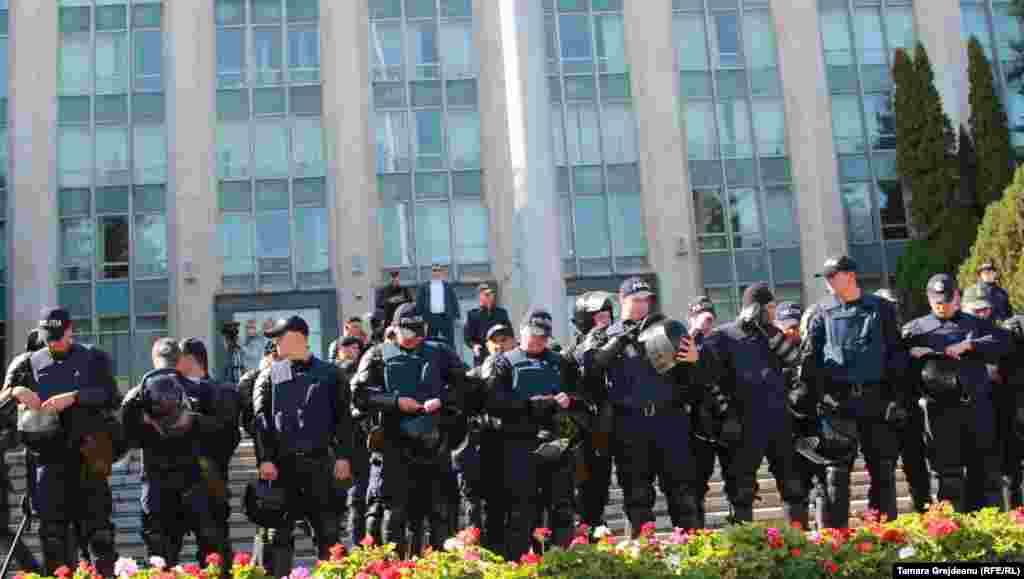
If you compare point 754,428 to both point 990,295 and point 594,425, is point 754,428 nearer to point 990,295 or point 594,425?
point 594,425

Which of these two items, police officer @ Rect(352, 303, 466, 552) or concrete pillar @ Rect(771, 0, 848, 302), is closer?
police officer @ Rect(352, 303, 466, 552)

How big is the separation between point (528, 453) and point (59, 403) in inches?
138

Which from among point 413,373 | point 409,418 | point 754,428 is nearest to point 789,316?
point 754,428

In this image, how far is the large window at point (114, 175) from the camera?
26.9 m

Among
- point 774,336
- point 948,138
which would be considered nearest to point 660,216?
point 948,138

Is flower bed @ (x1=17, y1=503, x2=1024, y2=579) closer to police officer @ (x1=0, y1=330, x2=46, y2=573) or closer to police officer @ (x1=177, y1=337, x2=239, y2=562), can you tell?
police officer @ (x1=177, y1=337, x2=239, y2=562)

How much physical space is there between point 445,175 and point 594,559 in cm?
2329

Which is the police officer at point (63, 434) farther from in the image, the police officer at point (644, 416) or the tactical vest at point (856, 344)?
the tactical vest at point (856, 344)

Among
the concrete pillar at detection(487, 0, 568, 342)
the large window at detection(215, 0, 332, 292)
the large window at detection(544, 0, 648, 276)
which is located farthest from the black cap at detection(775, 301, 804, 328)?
the large window at detection(215, 0, 332, 292)

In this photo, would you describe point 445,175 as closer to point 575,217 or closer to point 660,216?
point 575,217

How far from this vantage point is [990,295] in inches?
412

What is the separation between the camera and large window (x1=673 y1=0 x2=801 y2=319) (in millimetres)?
28219

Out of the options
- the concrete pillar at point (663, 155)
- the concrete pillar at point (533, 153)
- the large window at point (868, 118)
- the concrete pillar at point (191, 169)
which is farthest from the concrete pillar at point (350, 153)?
the large window at point (868, 118)

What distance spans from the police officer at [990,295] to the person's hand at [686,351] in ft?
9.93
